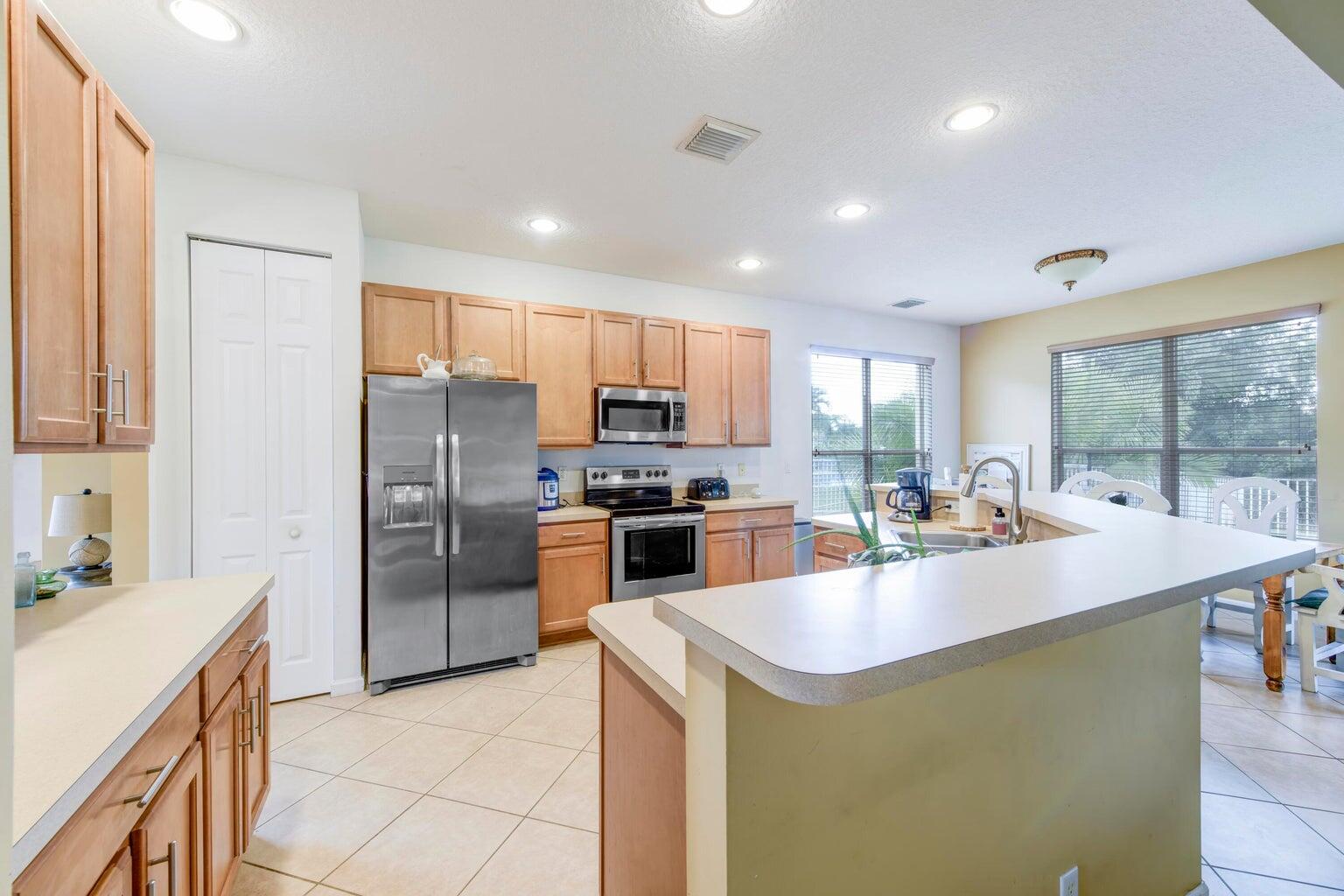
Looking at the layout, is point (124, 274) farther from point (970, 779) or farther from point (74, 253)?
point (970, 779)

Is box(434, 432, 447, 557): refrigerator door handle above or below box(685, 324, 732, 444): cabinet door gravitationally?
below

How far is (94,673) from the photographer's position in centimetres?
110

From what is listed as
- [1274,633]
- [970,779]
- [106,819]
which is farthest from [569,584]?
[1274,633]

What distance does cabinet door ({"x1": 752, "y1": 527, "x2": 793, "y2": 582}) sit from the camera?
4246 mm

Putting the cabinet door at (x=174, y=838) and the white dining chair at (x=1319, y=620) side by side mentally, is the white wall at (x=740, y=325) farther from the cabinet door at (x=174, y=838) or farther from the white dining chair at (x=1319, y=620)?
the white dining chair at (x=1319, y=620)

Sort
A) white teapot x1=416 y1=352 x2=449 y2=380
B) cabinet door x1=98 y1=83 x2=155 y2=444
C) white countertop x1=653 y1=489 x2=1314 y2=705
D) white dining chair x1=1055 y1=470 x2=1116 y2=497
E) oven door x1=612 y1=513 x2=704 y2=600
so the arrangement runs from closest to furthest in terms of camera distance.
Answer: white countertop x1=653 y1=489 x2=1314 y2=705 < cabinet door x1=98 y1=83 x2=155 y2=444 < white teapot x1=416 y1=352 x2=449 y2=380 < oven door x1=612 y1=513 x2=704 y2=600 < white dining chair x1=1055 y1=470 x2=1116 y2=497

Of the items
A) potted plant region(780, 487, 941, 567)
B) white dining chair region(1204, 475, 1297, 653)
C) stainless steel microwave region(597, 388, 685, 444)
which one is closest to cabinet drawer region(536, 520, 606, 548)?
stainless steel microwave region(597, 388, 685, 444)

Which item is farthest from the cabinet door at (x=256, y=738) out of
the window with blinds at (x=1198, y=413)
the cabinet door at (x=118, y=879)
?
the window with blinds at (x=1198, y=413)

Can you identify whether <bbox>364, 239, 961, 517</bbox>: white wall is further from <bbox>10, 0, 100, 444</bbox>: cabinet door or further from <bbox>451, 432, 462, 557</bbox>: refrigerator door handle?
<bbox>10, 0, 100, 444</bbox>: cabinet door

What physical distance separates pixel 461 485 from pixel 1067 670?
274cm

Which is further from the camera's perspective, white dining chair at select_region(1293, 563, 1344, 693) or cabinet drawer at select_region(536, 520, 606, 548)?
cabinet drawer at select_region(536, 520, 606, 548)

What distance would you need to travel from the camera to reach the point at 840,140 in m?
2.34

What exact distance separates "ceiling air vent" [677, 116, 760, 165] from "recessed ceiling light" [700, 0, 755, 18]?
20.7 inches

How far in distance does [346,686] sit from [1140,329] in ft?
20.0
